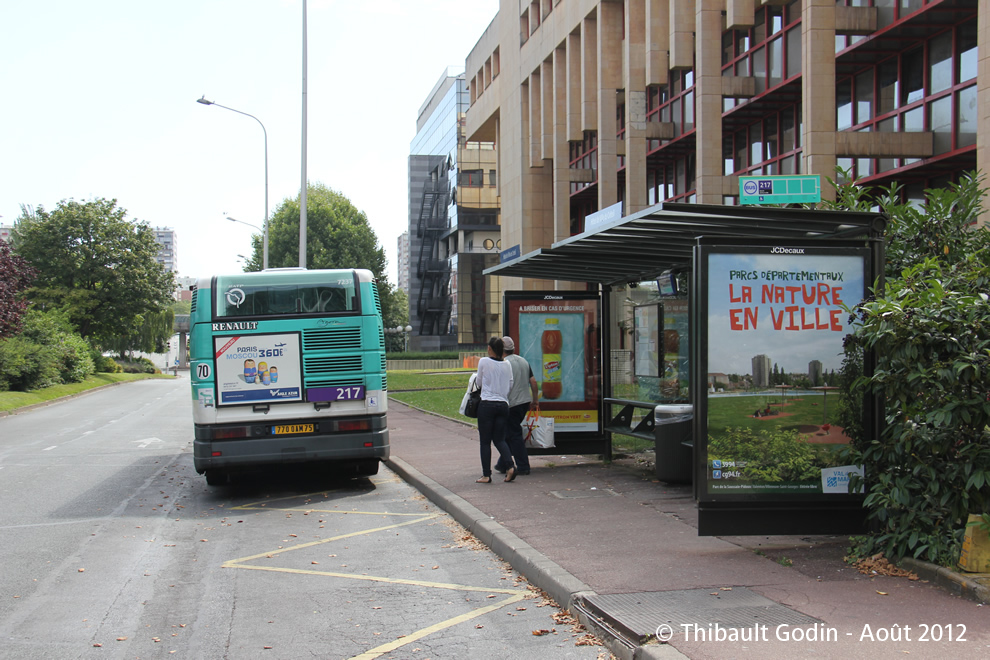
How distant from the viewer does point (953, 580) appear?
17.1 feet

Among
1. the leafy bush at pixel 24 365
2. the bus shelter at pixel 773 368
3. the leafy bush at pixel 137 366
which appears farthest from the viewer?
the leafy bush at pixel 137 366

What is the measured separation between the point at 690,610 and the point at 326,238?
229 ft

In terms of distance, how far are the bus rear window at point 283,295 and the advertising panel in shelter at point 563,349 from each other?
2.45 meters

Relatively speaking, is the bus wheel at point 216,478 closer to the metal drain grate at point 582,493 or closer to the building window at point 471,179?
the metal drain grate at point 582,493

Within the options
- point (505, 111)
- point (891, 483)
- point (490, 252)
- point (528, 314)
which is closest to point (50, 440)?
point (528, 314)

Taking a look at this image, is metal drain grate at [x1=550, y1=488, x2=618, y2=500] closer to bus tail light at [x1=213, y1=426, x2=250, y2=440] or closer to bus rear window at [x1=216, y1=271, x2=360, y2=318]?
bus rear window at [x1=216, y1=271, x2=360, y2=318]

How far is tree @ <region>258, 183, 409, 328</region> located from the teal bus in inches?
2292

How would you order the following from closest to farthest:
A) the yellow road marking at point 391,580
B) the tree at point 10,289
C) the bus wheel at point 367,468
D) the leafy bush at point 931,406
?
the leafy bush at point 931,406 → the yellow road marking at point 391,580 → the bus wheel at point 367,468 → the tree at point 10,289

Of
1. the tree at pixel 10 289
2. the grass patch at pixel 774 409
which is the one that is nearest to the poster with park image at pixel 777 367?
the grass patch at pixel 774 409

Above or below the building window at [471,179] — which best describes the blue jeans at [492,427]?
below

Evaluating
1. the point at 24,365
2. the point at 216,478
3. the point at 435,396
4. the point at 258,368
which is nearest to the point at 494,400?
the point at 258,368

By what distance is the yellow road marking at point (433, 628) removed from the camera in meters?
4.80

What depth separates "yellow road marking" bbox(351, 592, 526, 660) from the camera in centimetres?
480

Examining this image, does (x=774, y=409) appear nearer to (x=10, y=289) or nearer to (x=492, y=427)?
(x=492, y=427)
